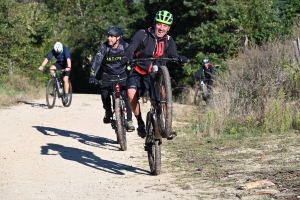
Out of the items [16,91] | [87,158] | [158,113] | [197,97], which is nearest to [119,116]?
[87,158]

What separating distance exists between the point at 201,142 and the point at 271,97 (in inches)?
77.7

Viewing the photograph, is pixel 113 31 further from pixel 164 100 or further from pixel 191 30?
pixel 191 30

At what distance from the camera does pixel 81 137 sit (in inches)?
504

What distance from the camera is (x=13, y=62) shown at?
29.1 metres

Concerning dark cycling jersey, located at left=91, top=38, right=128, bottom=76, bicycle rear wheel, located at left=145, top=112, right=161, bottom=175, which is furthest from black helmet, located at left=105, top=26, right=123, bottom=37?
bicycle rear wheel, located at left=145, top=112, right=161, bottom=175

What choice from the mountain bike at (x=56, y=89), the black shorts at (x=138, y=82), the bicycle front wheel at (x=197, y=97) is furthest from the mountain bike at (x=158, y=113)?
the bicycle front wheel at (x=197, y=97)

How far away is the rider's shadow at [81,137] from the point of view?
39.4ft

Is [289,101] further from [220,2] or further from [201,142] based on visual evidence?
[220,2]

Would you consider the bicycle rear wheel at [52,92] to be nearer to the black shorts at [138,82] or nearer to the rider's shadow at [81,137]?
the rider's shadow at [81,137]

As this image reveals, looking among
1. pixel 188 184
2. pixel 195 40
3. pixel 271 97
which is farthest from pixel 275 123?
pixel 195 40

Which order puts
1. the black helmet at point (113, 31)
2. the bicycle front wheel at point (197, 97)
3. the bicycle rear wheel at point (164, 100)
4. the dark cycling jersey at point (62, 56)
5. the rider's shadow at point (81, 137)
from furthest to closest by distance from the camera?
the bicycle front wheel at point (197, 97) < the dark cycling jersey at point (62, 56) < the rider's shadow at point (81, 137) < the black helmet at point (113, 31) < the bicycle rear wheel at point (164, 100)

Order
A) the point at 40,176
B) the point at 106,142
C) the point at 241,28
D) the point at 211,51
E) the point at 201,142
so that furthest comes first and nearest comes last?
the point at 211,51 < the point at 241,28 < the point at 106,142 < the point at 201,142 < the point at 40,176

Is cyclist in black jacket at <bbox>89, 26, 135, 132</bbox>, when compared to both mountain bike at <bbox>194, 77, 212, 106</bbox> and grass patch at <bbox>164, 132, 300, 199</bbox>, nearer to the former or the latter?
grass patch at <bbox>164, 132, 300, 199</bbox>

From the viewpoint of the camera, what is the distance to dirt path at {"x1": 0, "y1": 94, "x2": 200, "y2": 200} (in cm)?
775
